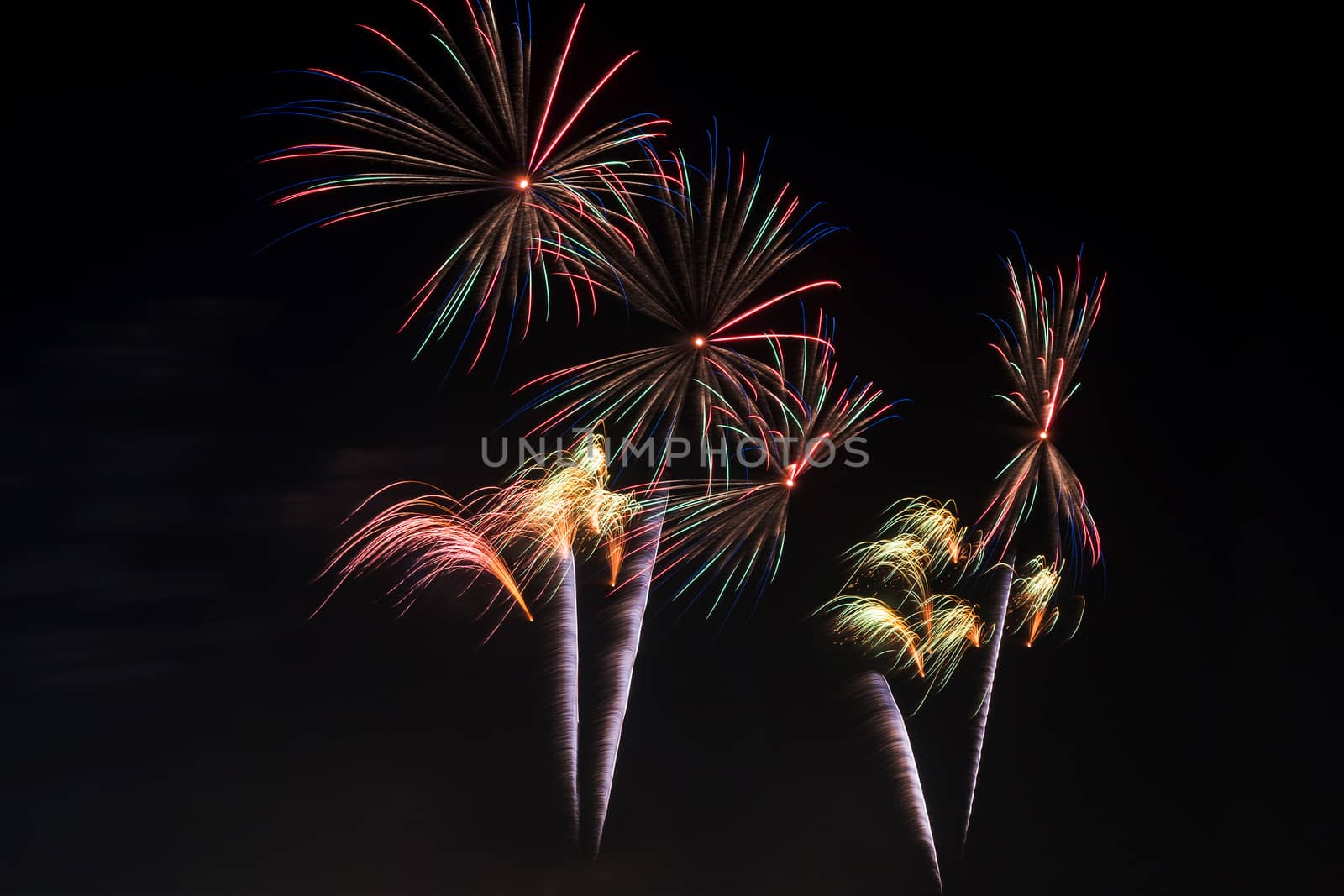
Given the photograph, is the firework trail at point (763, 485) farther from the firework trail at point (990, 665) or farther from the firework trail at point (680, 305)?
the firework trail at point (990, 665)

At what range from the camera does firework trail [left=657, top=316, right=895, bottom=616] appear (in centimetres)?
275

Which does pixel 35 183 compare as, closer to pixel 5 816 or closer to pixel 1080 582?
pixel 5 816

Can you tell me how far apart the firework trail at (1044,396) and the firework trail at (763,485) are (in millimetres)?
841

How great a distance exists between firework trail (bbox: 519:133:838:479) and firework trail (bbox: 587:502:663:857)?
0.23 m

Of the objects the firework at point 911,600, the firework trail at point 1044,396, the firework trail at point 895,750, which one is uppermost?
the firework trail at point 1044,396

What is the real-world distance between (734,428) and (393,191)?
124 cm

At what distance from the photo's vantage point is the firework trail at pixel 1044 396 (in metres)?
3.54

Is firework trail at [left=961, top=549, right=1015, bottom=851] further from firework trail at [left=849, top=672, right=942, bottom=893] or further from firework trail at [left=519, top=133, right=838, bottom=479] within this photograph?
firework trail at [left=519, top=133, right=838, bottom=479]

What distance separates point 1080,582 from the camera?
388 centimetres

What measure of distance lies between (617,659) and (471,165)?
1.50 m

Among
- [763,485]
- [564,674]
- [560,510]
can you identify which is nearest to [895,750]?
[763,485]

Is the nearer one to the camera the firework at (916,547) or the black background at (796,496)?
the black background at (796,496)

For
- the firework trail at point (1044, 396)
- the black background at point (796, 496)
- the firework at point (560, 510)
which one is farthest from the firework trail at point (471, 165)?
the firework trail at point (1044, 396)

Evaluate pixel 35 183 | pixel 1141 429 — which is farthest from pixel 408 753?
pixel 1141 429
